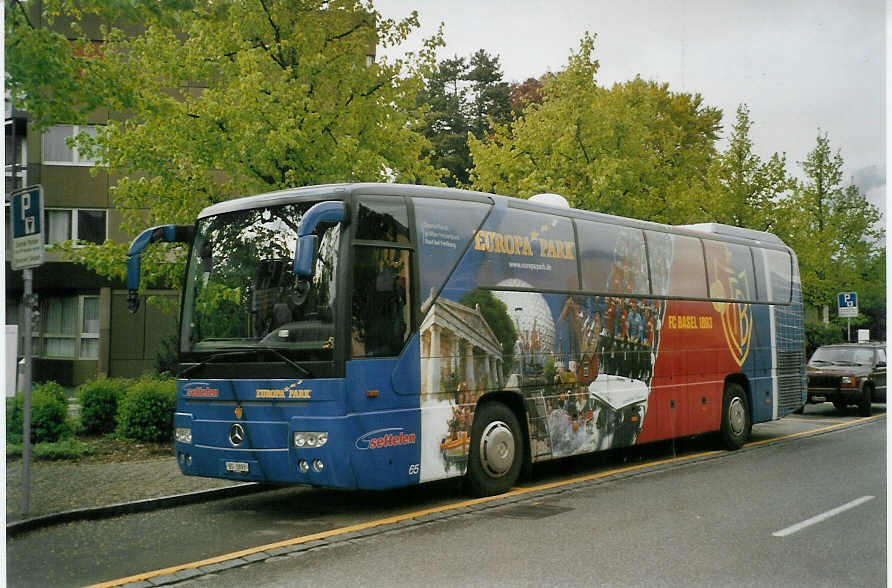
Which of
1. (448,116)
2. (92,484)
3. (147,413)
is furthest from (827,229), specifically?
(92,484)

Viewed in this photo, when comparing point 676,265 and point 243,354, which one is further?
point 676,265

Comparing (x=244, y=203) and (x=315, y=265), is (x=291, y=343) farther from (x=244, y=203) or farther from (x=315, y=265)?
(x=244, y=203)

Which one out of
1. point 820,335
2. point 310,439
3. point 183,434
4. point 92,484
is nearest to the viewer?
point 310,439

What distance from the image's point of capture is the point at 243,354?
8.50 metres

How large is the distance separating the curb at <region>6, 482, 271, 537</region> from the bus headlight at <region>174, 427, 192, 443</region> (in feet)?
2.31

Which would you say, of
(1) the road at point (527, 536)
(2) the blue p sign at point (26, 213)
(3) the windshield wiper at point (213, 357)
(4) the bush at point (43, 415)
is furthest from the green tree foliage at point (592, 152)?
(2) the blue p sign at point (26, 213)

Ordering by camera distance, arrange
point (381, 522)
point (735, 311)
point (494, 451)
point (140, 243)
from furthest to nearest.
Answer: point (735, 311), point (494, 451), point (140, 243), point (381, 522)

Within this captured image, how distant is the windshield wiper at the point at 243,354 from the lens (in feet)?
26.8

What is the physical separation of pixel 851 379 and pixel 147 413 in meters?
15.7

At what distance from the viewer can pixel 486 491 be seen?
9.52 m

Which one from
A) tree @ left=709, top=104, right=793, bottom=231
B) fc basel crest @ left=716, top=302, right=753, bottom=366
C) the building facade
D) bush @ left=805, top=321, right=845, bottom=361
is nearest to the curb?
fc basel crest @ left=716, top=302, right=753, bottom=366

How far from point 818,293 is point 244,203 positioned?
23854mm

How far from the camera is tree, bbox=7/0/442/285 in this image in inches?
515

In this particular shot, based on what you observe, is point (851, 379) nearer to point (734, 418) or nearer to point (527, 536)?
point (734, 418)
